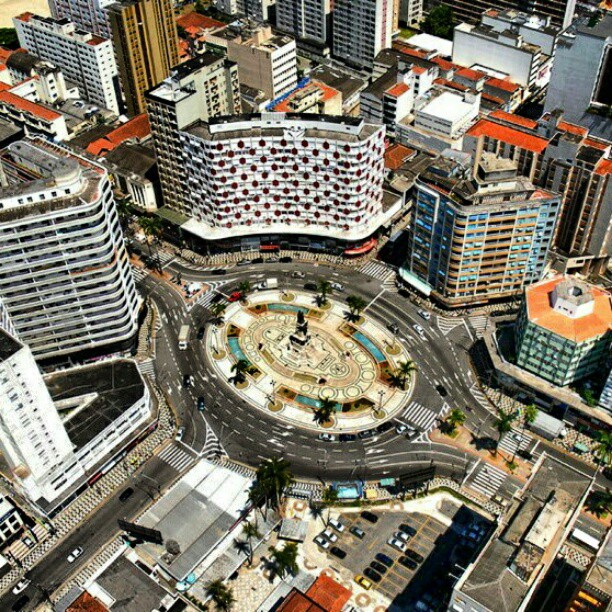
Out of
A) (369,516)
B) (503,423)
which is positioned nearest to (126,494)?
(369,516)

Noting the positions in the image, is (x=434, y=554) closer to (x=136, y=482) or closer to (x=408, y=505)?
(x=408, y=505)

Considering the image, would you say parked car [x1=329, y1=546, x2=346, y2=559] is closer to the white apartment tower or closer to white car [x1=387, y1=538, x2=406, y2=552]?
white car [x1=387, y1=538, x2=406, y2=552]

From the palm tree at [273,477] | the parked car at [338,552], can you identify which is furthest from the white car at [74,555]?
the parked car at [338,552]

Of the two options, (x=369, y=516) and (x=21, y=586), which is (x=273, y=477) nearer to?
(x=369, y=516)

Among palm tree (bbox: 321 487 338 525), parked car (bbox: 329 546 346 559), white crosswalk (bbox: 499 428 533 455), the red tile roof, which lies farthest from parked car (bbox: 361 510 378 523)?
white crosswalk (bbox: 499 428 533 455)

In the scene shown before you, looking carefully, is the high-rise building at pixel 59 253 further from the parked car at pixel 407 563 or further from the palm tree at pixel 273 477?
the parked car at pixel 407 563
